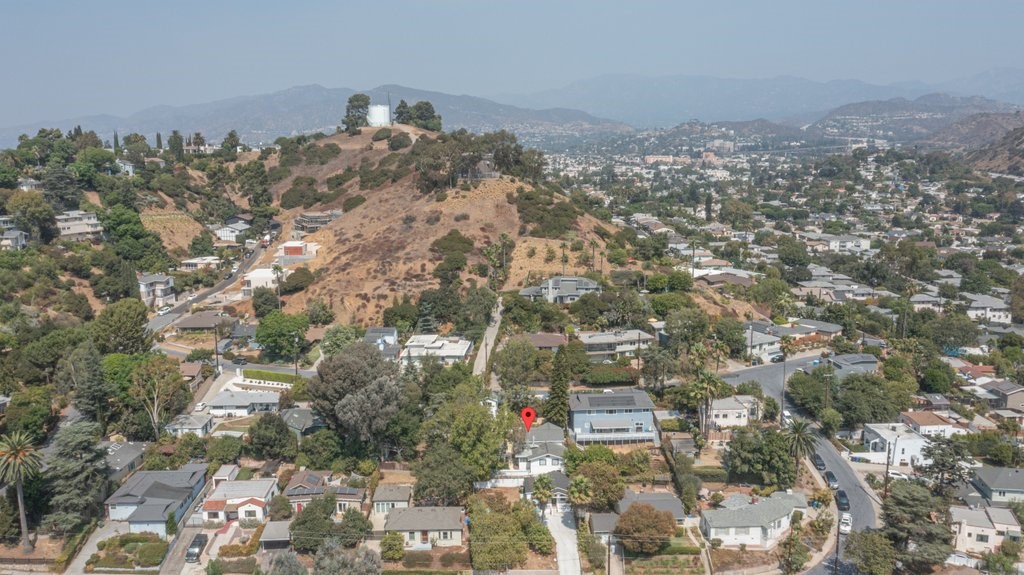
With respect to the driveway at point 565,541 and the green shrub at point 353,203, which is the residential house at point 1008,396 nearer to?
the driveway at point 565,541

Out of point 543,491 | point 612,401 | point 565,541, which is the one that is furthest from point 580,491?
point 612,401

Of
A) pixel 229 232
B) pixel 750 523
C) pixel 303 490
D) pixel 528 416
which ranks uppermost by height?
pixel 229 232

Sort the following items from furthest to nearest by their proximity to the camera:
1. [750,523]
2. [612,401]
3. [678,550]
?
[612,401], [750,523], [678,550]

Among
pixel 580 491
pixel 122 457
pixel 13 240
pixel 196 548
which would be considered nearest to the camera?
pixel 196 548

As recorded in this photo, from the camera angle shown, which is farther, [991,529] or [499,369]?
[499,369]

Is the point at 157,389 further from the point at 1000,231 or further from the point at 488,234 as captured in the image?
the point at 1000,231

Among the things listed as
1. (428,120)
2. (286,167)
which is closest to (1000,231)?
(428,120)

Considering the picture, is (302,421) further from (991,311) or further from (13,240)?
(991,311)
